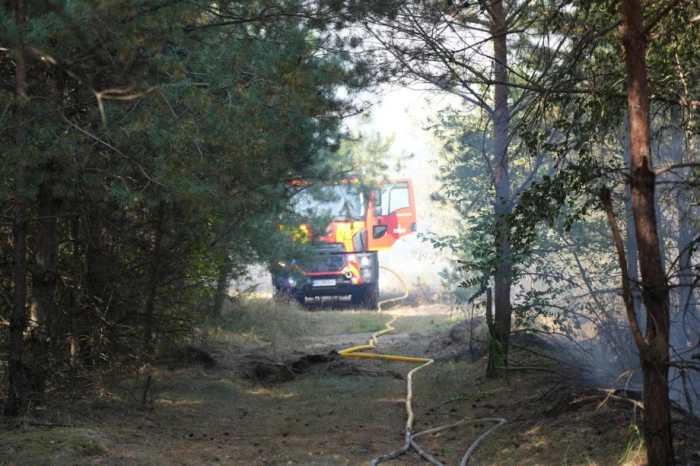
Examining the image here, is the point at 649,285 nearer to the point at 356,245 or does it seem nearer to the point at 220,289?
the point at 220,289

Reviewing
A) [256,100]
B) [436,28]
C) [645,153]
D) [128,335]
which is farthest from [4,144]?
[645,153]

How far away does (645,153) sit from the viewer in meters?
4.00

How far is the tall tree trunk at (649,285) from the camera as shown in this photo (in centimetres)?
383


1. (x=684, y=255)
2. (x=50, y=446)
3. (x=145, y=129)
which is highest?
(x=145, y=129)

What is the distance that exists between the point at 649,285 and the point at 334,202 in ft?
48.2

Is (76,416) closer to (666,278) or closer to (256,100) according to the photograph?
(256,100)

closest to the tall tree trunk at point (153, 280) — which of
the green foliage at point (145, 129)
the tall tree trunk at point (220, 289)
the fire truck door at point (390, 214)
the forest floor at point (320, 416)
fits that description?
the green foliage at point (145, 129)

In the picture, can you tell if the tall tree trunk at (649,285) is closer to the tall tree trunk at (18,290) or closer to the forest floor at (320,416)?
the forest floor at (320,416)

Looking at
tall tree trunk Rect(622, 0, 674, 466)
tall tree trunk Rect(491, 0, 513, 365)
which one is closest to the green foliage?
tall tree trunk Rect(491, 0, 513, 365)

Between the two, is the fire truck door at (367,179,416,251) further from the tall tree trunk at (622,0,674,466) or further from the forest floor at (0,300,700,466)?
the tall tree trunk at (622,0,674,466)

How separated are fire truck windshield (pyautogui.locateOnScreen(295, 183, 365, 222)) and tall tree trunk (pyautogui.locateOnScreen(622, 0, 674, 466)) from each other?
35.9ft

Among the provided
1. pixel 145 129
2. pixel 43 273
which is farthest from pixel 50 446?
pixel 145 129

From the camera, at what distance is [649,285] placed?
12.7 ft

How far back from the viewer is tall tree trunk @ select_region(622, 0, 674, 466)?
3.83 metres
